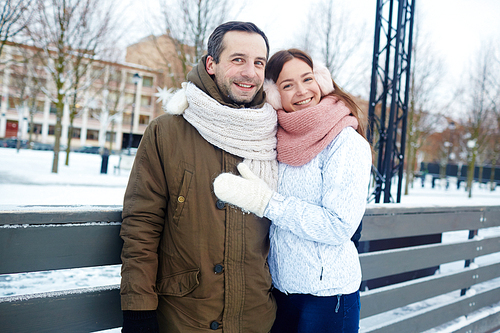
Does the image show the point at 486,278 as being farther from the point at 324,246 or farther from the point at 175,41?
the point at 175,41

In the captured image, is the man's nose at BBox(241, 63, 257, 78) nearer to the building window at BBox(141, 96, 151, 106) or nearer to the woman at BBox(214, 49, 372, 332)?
the woman at BBox(214, 49, 372, 332)

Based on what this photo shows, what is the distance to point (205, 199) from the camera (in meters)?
1.63

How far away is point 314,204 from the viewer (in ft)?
5.61

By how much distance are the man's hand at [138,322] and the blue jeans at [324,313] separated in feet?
2.42

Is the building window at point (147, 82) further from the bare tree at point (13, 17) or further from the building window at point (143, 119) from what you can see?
the bare tree at point (13, 17)

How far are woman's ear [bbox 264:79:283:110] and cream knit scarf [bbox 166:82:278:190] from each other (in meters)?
0.18

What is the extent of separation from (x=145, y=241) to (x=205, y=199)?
0.33 meters

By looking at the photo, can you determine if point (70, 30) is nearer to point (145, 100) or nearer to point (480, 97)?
point (480, 97)

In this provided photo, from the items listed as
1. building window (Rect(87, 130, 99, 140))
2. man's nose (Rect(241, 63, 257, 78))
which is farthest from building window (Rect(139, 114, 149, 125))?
man's nose (Rect(241, 63, 257, 78))

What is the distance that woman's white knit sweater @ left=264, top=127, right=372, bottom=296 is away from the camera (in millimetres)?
1617

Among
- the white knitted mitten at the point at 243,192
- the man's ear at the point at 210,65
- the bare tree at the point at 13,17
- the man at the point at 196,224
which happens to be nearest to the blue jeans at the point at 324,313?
the man at the point at 196,224

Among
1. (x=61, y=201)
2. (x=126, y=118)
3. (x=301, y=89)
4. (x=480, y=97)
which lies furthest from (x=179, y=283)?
(x=126, y=118)

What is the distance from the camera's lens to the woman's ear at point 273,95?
1.99m

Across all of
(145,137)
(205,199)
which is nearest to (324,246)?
(205,199)
